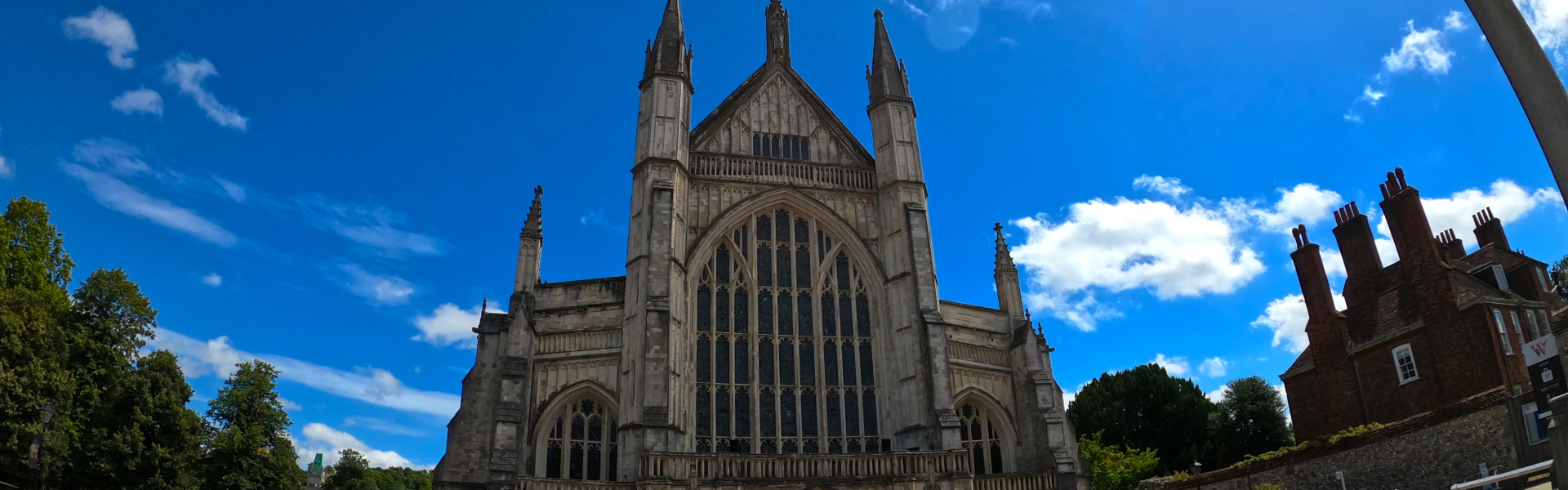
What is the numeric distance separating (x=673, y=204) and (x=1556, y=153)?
79.8 ft

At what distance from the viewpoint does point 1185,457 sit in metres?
37.6

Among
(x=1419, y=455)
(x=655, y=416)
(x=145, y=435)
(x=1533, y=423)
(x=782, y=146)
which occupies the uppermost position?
(x=782, y=146)

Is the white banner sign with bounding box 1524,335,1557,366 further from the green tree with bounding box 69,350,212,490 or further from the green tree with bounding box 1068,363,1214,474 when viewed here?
the green tree with bounding box 69,350,212,490

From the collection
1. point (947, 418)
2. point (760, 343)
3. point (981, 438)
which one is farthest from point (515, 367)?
point (981, 438)

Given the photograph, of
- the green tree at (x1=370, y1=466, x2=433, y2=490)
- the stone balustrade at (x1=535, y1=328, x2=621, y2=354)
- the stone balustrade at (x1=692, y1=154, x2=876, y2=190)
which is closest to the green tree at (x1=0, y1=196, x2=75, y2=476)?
the stone balustrade at (x1=535, y1=328, x2=621, y2=354)

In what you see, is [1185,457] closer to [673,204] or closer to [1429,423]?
[1429,423]

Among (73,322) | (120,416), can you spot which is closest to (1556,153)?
(120,416)

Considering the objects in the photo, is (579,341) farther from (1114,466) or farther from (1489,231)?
(1489,231)

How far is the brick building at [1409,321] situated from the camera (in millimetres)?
23047

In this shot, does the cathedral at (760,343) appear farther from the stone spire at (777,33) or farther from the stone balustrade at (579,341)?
the stone spire at (777,33)

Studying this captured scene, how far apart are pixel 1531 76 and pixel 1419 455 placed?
18.4 meters

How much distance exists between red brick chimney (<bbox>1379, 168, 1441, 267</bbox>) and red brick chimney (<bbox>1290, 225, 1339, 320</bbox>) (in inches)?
120

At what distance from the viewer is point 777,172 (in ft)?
99.3

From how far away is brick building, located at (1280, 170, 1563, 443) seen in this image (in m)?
23.0
